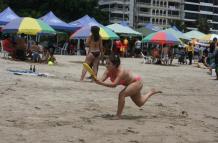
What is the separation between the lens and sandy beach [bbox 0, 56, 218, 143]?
623 cm

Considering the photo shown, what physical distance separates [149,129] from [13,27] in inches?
578

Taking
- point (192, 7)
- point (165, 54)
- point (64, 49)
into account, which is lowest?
point (64, 49)

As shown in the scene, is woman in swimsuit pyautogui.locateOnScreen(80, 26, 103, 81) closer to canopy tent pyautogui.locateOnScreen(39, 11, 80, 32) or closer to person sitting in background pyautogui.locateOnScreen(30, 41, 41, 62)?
person sitting in background pyautogui.locateOnScreen(30, 41, 41, 62)

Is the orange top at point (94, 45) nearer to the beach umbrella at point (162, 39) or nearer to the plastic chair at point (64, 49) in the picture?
the beach umbrella at point (162, 39)

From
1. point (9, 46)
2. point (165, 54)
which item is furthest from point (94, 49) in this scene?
point (165, 54)

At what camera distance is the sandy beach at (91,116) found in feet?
20.5

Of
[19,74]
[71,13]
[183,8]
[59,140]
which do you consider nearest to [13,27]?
[19,74]

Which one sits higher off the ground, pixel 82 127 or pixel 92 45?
pixel 92 45

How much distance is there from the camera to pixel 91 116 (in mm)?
7719

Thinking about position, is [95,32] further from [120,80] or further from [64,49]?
[64,49]

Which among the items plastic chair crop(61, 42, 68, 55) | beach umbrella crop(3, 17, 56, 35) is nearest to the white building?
plastic chair crop(61, 42, 68, 55)

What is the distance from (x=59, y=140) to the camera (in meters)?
5.83

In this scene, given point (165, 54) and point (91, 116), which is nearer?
point (91, 116)

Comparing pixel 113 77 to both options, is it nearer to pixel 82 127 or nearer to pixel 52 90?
pixel 82 127
